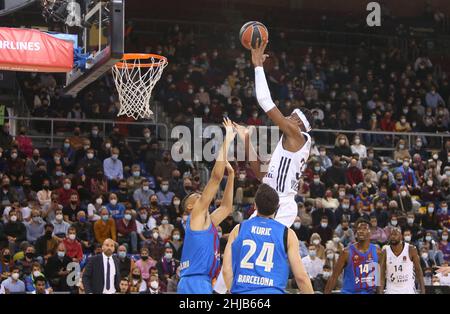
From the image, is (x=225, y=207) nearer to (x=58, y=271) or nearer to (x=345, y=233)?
(x=58, y=271)

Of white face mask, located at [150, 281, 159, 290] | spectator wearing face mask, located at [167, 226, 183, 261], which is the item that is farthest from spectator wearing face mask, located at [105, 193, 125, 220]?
white face mask, located at [150, 281, 159, 290]

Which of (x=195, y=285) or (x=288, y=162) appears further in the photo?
(x=288, y=162)

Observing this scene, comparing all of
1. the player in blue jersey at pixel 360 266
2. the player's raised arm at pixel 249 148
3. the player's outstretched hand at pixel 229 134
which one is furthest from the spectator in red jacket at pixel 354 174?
the player's outstretched hand at pixel 229 134

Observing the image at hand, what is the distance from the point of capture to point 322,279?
17047mm

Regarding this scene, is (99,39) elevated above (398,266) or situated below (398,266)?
above

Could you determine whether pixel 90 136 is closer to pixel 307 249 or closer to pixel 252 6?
pixel 307 249

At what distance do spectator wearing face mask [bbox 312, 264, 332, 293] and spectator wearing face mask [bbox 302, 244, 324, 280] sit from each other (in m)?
0.19

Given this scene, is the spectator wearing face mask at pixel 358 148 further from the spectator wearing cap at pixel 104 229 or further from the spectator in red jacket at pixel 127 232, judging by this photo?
the spectator wearing cap at pixel 104 229

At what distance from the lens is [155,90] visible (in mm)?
23547

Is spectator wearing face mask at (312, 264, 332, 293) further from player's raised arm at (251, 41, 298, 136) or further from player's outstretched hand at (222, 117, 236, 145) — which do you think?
player's outstretched hand at (222, 117, 236, 145)

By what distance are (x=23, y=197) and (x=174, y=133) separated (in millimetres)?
4350

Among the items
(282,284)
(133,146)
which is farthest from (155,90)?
(282,284)

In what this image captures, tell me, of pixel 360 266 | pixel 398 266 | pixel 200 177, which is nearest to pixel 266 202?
pixel 360 266

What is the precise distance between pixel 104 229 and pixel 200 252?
9.60 meters
